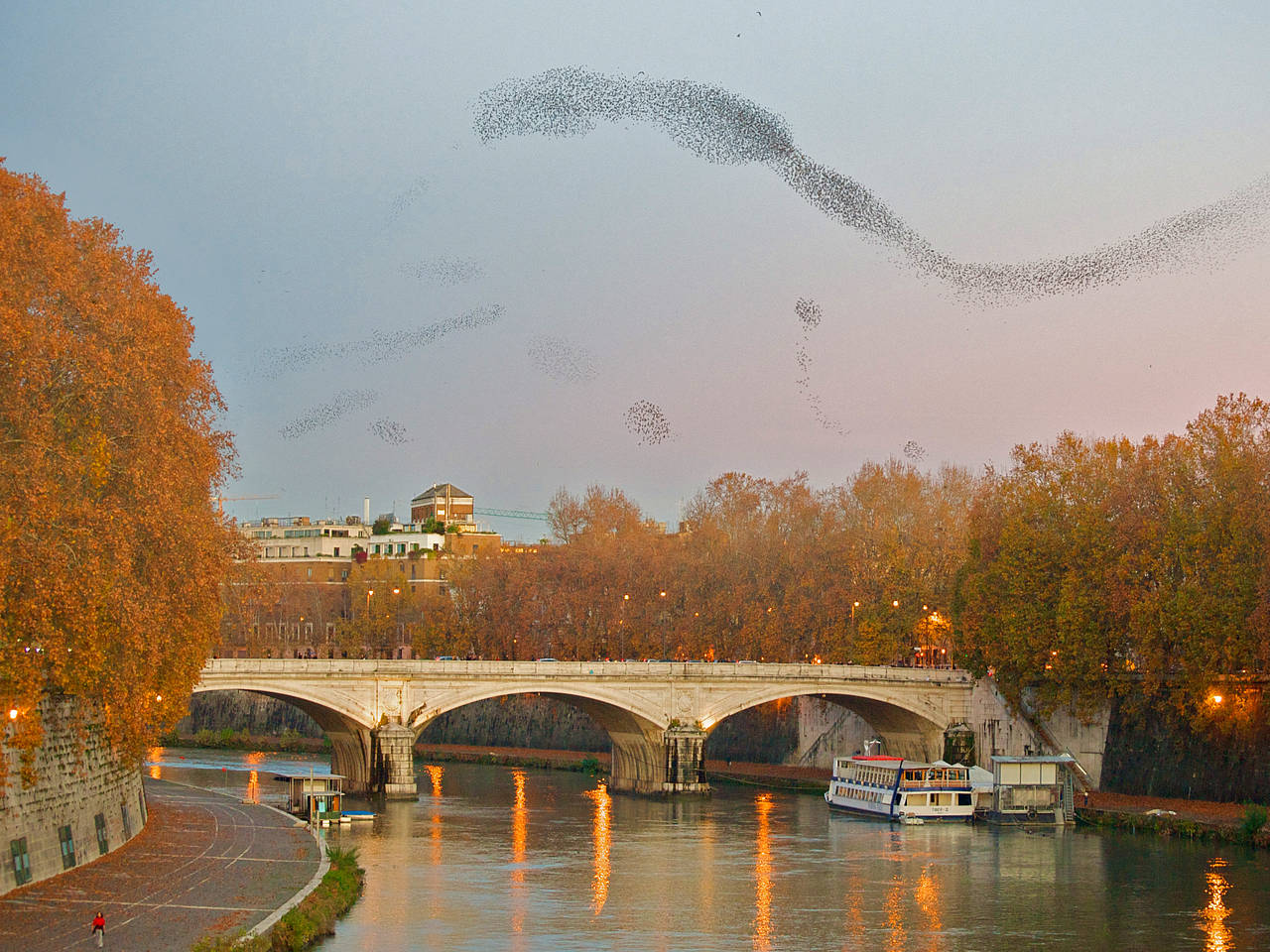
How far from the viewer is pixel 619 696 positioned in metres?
71.8

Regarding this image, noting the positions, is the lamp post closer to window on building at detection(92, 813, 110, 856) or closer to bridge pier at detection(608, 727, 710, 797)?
bridge pier at detection(608, 727, 710, 797)

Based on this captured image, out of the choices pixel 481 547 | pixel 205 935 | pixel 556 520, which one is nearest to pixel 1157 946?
pixel 205 935

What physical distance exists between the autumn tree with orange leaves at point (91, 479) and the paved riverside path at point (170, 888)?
2952mm

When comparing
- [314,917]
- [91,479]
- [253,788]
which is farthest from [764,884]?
[253,788]

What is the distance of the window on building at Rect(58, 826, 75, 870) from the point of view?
123 ft

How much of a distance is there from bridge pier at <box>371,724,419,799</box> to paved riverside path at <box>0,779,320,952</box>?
16.6 m

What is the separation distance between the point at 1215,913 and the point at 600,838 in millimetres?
22138

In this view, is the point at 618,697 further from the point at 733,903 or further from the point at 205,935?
the point at 205,935

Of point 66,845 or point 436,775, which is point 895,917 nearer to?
point 66,845

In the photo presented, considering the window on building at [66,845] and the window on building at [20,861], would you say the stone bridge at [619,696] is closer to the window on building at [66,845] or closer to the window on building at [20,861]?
the window on building at [66,845]

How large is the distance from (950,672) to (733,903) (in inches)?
1441

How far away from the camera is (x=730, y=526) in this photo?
4291 inches

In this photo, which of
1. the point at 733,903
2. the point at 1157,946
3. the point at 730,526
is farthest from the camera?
the point at 730,526

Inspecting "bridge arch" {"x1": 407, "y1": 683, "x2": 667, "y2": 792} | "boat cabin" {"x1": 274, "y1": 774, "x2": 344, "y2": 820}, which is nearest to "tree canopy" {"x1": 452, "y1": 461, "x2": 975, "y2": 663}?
"bridge arch" {"x1": 407, "y1": 683, "x2": 667, "y2": 792}
